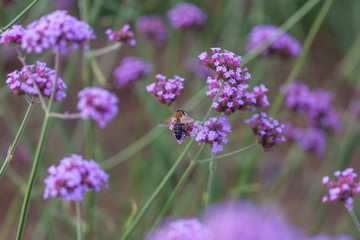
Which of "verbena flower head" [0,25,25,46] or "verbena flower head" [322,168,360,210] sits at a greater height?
"verbena flower head" [0,25,25,46]

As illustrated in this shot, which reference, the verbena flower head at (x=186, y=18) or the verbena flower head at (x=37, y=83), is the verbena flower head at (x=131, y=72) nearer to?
the verbena flower head at (x=186, y=18)

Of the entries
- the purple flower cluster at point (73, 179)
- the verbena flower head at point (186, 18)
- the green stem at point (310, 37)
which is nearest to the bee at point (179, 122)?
the purple flower cluster at point (73, 179)

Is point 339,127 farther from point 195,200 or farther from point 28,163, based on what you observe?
point 28,163

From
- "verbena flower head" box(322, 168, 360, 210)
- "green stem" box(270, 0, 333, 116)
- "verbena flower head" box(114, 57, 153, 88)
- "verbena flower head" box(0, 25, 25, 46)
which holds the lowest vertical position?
"verbena flower head" box(322, 168, 360, 210)

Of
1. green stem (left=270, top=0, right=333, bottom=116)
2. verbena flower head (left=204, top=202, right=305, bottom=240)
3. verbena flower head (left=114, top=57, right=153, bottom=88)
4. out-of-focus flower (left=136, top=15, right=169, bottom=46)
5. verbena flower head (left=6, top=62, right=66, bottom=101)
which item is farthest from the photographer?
out-of-focus flower (left=136, top=15, right=169, bottom=46)

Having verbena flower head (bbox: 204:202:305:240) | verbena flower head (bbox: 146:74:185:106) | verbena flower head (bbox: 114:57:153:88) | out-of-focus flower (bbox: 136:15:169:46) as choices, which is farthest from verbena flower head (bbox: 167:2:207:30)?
verbena flower head (bbox: 204:202:305:240)

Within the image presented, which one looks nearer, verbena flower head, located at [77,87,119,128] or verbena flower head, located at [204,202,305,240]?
verbena flower head, located at [204,202,305,240]

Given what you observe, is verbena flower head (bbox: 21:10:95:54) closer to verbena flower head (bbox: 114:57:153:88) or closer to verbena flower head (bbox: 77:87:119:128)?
verbena flower head (bbox: 77:87:119:128)
